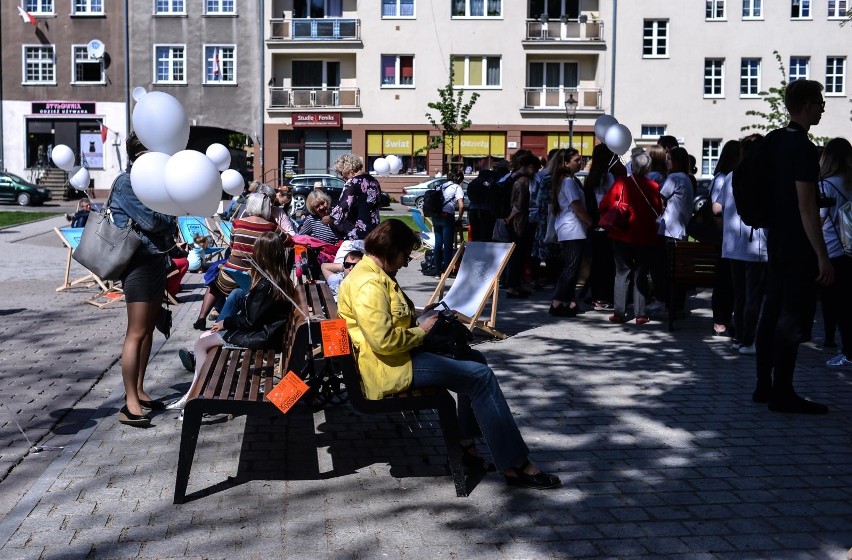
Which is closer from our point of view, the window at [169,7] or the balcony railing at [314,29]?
the balcony railing at [314,29]

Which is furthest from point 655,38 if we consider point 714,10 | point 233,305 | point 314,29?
point 233,305

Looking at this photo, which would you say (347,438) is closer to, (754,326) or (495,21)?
(754,326)

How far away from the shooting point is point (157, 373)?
28.1 ft

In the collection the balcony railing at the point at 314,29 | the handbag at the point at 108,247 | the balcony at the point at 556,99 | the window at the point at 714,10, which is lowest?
the handbag at the point at 108,247

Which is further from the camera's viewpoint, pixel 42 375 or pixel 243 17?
pixel 243 17

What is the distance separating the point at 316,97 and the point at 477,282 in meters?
40.9

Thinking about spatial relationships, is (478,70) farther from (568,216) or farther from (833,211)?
(833,211)

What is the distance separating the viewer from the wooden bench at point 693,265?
34.7 feet

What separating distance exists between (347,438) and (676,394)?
2650 mm

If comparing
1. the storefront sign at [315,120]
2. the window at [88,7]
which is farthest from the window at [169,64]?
the storefront sign at [315,120]

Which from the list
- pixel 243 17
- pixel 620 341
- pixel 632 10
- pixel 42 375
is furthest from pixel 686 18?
pixel 42 375

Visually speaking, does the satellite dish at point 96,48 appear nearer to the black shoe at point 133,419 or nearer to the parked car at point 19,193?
the parked car at point 19,193

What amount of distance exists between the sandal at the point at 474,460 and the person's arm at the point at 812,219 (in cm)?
265

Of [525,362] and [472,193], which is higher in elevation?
[472,193]
